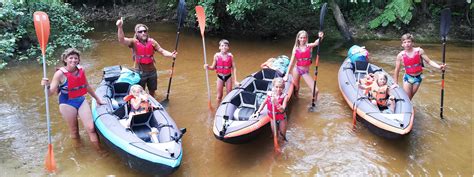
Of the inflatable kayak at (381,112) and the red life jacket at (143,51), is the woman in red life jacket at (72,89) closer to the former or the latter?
the red life jacket at (143,51)

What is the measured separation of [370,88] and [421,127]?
36.1 inches

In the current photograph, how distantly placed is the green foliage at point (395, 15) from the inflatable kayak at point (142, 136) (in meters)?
7.56

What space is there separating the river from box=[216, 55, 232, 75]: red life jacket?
77 centimetres

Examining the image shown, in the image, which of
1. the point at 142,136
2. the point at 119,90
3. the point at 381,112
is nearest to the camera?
the point at 142,136

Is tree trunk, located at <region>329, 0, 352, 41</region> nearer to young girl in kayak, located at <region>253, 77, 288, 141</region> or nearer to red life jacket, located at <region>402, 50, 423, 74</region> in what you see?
red life jacket, located at <region>402, 50, 423, 74</region>

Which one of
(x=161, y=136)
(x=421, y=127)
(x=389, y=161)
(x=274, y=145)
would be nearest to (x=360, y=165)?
(x=389, y=161)

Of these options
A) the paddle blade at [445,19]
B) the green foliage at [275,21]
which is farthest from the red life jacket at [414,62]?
the green foliage at [275,21]

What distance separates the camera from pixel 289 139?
536 centimetres

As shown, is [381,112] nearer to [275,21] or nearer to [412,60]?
[412,60]

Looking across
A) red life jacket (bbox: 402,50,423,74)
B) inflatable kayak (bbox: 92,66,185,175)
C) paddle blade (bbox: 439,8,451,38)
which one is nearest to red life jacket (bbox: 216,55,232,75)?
inflatable kayak (bbox: 92,66,185,175)

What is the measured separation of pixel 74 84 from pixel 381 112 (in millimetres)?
3979

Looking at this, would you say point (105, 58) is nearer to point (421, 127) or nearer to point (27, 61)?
point (27, 61)

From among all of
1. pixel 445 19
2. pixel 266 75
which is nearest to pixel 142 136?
pixel 266 75

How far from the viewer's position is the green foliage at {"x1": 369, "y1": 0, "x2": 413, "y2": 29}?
10.1 meters
